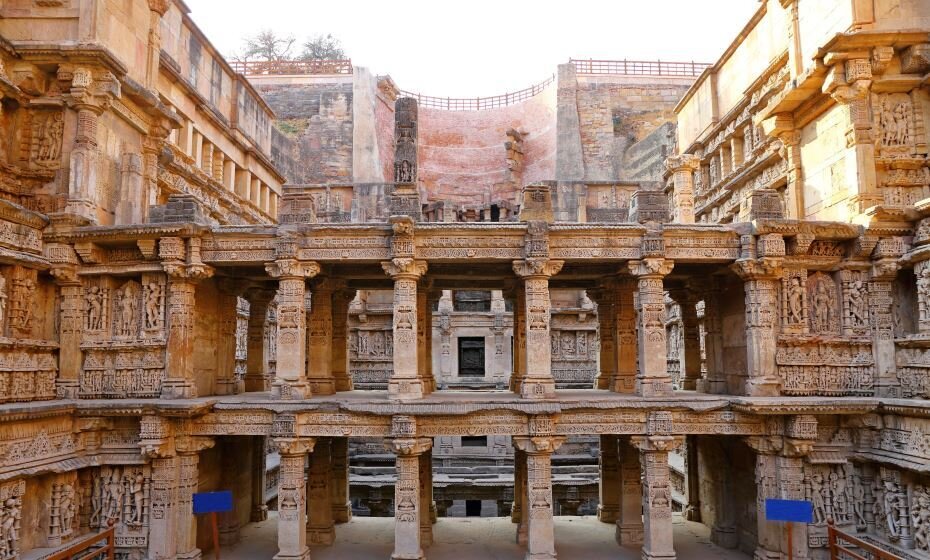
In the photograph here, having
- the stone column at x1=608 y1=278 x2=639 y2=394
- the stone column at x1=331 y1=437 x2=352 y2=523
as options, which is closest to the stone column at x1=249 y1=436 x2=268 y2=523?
the stone column at x1=331 y1=437 x2=352 y2=523

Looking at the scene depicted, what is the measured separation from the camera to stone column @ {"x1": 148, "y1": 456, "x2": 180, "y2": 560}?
10.2 meters

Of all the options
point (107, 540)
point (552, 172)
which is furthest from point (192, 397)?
A: point (552, 172)

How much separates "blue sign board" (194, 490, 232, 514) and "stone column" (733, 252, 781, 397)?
881 cm

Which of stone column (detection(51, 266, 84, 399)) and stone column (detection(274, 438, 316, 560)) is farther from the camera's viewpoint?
stone column (detection(51, 266, 84, 399))

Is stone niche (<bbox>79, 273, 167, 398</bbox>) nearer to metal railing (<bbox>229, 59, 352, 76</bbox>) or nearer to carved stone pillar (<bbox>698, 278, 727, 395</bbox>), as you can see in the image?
carved stone pillar (<bbox>698, 278, 727, 395</bbox>)

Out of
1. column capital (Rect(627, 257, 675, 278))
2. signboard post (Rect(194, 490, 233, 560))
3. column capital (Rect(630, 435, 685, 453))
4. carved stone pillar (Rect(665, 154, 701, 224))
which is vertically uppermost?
carved stone pillar (Rect(665, 154, 701, 224))

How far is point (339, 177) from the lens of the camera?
31.0 metres

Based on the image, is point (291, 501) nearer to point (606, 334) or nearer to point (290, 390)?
point (290, 390)

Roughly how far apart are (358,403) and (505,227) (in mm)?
3813

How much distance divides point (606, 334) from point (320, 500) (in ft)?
22.6

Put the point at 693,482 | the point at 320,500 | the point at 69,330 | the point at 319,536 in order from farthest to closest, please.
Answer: the point at 693,482, the point at 320,500, the point at 319,536, the point at 69,330

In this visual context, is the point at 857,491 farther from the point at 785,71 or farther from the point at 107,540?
the point at 107,540

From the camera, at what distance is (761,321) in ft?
34.4

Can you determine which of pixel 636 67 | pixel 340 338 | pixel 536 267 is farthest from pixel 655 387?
pixel 636 67
